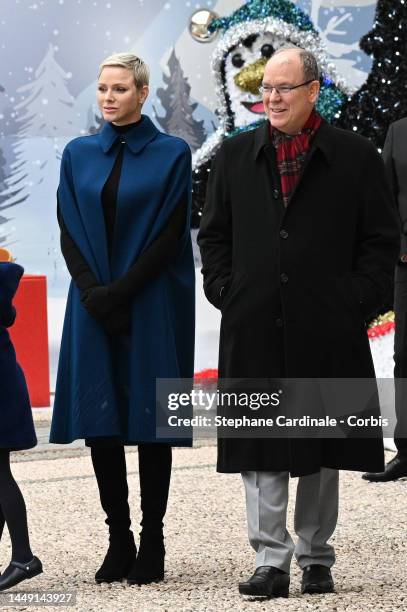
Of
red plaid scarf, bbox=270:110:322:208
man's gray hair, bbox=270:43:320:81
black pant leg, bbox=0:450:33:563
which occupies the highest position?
man's gray hair, bbox=270:43:320:81

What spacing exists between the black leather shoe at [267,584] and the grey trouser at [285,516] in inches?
0.8

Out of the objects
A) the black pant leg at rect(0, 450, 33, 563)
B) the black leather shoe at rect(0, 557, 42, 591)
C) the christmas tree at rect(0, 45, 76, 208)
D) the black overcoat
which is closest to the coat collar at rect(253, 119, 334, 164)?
the black overcoat

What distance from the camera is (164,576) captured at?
409 centimetres

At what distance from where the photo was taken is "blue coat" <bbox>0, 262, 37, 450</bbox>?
3875mm

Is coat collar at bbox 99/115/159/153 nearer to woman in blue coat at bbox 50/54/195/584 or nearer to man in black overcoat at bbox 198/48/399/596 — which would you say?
woman in blue coat at bbox 50/54/195/584

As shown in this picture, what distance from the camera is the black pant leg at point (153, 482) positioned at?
403cm

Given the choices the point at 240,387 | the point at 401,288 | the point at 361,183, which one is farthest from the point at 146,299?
the point at 401,288

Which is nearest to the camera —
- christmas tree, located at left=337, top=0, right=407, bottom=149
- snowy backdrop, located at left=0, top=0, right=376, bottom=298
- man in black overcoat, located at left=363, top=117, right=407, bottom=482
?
man in black overcoat, located at left=363, top=117, right=407, bottom=482

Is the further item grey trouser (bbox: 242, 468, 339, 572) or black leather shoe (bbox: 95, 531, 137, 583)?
black leather shoe (bbox: 95, 531, 137, 583)

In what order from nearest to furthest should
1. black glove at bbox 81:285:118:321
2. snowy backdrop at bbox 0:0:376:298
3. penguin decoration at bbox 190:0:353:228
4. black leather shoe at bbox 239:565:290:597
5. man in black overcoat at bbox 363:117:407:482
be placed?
1. black leather shoe at bbox 239:565:290:597
2. black glove at bbox 81:285:118:321
3. man in black overcoat at bbox 363:117:407:482
4. penguin decoration at bbox 190:0:353:228
5. snowy backdrop at bbox 0:0:376:298

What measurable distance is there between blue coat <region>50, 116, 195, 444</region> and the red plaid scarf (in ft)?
1.17

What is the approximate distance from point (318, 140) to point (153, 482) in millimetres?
1152

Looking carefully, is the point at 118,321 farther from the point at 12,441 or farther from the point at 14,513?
the point at 14,513

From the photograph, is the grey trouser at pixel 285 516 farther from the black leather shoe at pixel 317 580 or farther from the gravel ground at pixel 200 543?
the gravel ground at pixel 200 543
